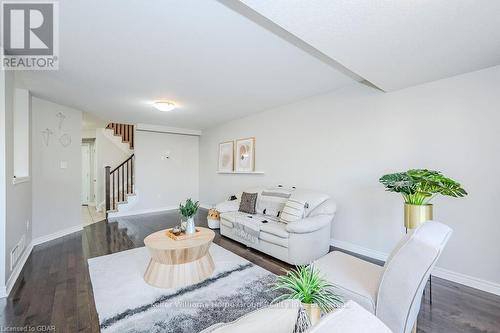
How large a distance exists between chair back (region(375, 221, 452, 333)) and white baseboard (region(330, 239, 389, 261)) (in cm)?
186

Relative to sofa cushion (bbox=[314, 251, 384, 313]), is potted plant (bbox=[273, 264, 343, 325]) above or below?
above

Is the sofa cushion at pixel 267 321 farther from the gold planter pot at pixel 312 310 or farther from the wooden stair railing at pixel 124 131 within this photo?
the wooden stair railing at pixel 124 131

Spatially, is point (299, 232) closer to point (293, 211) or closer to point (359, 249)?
point (293, 211)

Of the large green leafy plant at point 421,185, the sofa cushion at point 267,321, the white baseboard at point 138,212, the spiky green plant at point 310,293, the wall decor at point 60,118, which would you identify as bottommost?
the white baseboard at point 138,212

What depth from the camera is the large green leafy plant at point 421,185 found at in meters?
2.15

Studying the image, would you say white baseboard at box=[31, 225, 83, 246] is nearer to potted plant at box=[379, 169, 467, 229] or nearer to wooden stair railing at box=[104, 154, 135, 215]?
wooden stair railing at box=[104, 154, 135, 215]

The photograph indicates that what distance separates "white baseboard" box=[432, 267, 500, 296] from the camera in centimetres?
233

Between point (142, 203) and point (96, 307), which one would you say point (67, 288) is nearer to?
point (96, 307)

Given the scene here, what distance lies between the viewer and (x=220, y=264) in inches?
115

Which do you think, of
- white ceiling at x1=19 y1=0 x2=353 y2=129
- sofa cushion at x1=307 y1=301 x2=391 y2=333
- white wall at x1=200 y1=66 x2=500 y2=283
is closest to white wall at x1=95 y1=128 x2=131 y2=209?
white ceiling at x1=19 y1=0 x2=353 y2=129

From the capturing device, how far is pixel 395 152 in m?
3.02

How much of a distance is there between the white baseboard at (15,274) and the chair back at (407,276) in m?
3.41

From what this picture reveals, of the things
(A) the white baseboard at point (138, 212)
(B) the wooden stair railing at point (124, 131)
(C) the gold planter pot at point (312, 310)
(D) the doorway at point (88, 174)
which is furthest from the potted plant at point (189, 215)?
(D) the doorway at point (88, 174)

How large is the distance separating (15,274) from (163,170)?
431cm
